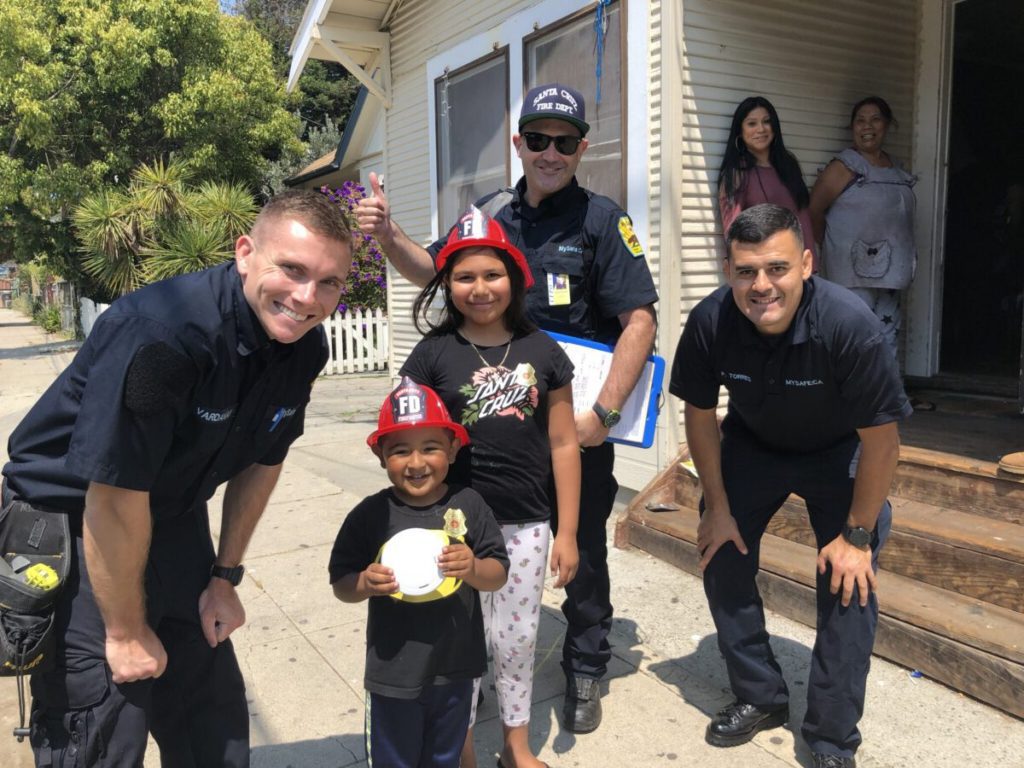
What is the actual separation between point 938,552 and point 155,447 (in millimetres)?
Answer: 3113

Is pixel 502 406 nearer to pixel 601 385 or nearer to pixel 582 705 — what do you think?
pixel 601 385

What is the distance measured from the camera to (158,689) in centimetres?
205

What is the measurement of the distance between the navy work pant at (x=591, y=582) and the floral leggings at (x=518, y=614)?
0.40m

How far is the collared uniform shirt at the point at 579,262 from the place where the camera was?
2787mm

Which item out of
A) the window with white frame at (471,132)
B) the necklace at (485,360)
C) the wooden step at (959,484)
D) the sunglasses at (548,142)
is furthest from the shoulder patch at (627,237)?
the window with white frame at (471,132)

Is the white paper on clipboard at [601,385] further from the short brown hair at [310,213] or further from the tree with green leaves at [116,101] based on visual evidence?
the tree with green leaves at [116,101]

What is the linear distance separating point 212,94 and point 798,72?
16211 mm

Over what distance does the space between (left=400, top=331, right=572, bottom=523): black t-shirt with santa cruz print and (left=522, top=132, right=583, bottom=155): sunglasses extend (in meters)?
0.76

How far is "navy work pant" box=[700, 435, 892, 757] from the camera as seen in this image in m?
2.48

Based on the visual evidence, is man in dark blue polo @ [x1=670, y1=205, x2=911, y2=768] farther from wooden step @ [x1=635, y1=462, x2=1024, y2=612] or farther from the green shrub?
the green shrub

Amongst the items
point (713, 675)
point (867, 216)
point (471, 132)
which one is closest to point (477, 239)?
point (713, 675)

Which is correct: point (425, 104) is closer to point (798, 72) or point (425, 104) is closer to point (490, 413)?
point (798, 72)

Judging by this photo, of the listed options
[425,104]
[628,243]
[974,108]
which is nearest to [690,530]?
[628,243]

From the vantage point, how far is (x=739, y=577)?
109 inches
